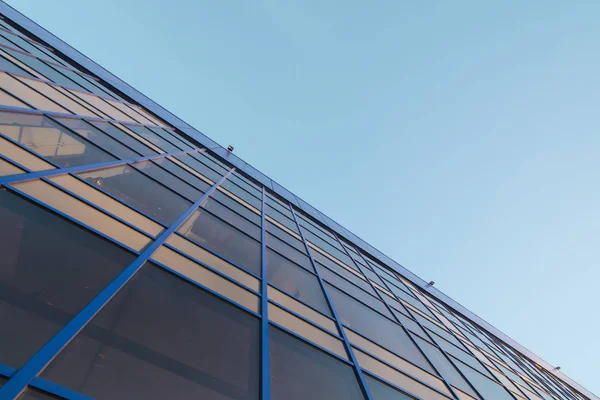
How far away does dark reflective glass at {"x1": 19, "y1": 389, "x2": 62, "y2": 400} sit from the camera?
2451 mm

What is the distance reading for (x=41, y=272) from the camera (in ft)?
11.6

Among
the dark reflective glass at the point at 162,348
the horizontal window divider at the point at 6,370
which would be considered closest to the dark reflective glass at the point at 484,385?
the dark reflective glass at the point at 162,348

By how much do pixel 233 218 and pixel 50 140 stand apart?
15.0 feet

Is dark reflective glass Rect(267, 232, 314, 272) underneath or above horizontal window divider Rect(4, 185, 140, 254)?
underneath

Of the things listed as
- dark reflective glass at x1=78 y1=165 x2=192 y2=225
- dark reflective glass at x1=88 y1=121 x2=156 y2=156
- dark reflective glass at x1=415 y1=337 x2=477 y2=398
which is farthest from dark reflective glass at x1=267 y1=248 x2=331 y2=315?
dark reflective glass at x1=88 y1=121 x2=156 y2=156

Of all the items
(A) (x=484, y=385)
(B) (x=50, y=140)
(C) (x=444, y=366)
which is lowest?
(A) (x=484, y=385)

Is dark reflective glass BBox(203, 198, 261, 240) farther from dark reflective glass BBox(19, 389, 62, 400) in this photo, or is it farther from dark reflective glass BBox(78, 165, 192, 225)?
dark reflective glass BBox(19, 389, 62, 400)

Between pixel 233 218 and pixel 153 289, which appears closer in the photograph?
pixel 153 289

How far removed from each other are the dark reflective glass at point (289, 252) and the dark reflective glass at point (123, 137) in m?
4.47

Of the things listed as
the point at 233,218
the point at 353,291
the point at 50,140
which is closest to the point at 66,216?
the point at 50,140

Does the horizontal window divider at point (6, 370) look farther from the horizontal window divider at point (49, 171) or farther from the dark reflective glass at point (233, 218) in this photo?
the dark reflective glass at point (233, 218)

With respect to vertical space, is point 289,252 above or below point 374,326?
above

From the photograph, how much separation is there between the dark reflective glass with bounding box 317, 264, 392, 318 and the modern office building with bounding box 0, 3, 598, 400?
95mm

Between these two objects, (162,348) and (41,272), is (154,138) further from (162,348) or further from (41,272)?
(162,348)
